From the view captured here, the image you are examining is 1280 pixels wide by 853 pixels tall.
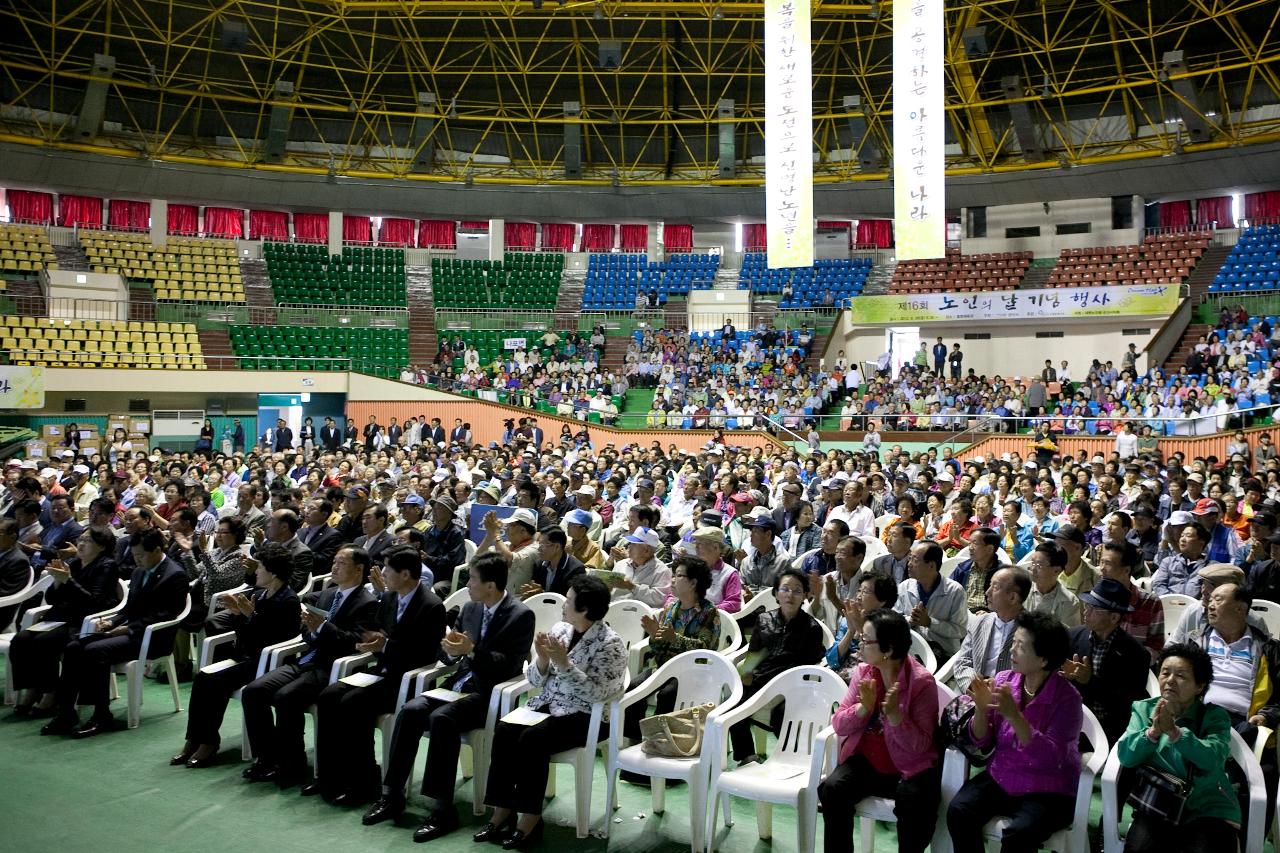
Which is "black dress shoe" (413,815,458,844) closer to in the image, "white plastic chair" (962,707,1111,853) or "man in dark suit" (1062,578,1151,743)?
"white plastic chair" (962,707,1111,853)

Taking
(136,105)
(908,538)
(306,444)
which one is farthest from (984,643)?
(136,105)

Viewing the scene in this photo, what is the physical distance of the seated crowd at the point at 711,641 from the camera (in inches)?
160

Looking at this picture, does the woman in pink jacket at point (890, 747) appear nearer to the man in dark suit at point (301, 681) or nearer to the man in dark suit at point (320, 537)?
the man in dark suit at point (301, 681)

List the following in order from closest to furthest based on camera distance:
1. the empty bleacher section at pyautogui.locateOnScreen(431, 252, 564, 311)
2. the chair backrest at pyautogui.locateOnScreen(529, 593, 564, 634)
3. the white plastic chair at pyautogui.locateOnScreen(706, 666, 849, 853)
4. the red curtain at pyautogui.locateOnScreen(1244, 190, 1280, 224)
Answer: the white plastic chair at pyautogui.locateOnScreen(706, 666, 849, 853)
the chair backrest at pyautogui.locateOnScreen(529, 593, 564, 634)
the red curtain at pyautogui.locateOnScreen(1244, 190, 1280, 224)
the empty bleacher section at pyautogui.locateOnScreen(431, 252, 564, 311)

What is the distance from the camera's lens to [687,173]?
106ft

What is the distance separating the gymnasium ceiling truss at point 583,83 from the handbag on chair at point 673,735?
2230 cm

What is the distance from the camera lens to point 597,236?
34.9 meters

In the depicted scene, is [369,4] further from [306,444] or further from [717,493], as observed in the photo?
[717,493]

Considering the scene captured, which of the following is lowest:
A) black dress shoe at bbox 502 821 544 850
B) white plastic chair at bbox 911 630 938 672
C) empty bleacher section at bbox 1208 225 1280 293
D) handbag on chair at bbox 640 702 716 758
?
black dress shoe at bbox 502 821 544 850

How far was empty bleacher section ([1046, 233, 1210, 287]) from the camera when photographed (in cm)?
2573

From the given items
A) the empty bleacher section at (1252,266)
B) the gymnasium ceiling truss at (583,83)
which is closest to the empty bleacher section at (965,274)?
the gymnasium ceiling truss at (583,83)

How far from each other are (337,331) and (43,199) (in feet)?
→ 30.9

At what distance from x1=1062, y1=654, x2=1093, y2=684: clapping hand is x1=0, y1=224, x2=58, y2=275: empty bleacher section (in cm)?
2884

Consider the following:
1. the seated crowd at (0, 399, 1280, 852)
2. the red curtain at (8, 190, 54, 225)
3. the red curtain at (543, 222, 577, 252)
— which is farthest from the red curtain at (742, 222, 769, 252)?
the seated crowd at (0, 399, 1280, 852)
